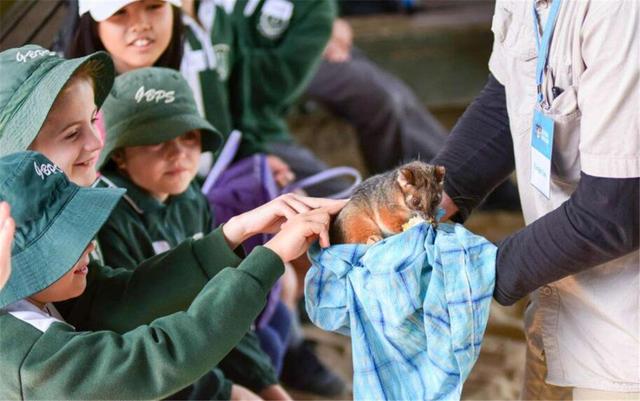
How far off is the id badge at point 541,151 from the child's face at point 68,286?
66cm

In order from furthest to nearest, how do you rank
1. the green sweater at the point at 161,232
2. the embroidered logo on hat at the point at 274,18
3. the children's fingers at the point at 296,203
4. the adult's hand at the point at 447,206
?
1. the embroidered logo on hat at the point at 274,18
2. the green sweater at the point at 161,232
3. the adult's hand at the point at 447,206
4. the children's fingers at the point at 296,203

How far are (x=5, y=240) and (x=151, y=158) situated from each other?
2.40ft

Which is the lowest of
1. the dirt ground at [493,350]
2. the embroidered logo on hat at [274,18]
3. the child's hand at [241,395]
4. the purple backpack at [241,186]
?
the dirt ground at [493,350]

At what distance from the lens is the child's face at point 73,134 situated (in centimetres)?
152

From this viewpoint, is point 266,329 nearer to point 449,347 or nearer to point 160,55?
point 160,55

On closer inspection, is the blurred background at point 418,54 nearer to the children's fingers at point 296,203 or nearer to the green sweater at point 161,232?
the green sweater at point 161,232

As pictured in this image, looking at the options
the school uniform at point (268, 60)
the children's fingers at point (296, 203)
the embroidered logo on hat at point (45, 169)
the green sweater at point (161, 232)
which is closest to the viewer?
the embroidered logo on hat at point (45, 169)

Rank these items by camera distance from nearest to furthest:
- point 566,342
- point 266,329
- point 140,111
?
point 566,342 → point 140,111 → point 266,329

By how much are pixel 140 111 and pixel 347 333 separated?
624mm

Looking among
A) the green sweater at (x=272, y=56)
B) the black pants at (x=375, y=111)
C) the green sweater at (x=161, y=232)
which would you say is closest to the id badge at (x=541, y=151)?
the green sweater at (x=161, y=232)

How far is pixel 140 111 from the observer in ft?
6.25

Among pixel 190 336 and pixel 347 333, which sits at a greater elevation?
pixel 190 336

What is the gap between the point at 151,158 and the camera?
1951 mm

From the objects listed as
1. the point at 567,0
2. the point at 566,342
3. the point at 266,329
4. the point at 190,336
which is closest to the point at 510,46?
the point at 567,0
